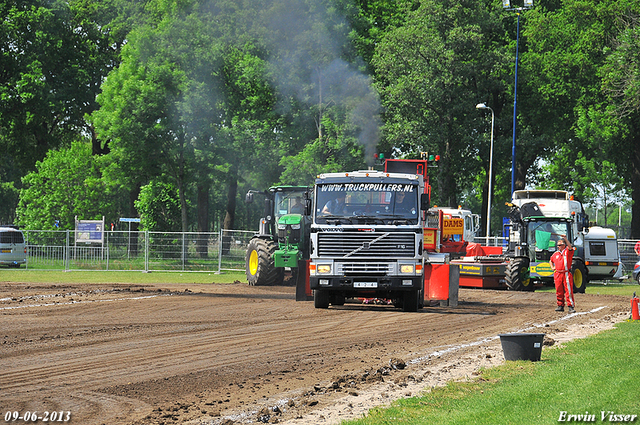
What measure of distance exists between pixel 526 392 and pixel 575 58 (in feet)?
138

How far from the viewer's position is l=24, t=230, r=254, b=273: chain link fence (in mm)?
35062

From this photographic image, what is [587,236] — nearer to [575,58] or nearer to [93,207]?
[575,58]

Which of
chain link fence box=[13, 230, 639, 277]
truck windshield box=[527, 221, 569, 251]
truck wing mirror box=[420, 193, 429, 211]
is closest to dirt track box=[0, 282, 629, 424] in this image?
truck wing mirror box=[420, 193, 429, 211]

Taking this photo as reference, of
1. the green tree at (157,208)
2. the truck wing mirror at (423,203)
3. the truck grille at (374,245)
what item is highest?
the green tree at (157,208)

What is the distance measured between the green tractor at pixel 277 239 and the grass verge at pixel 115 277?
193 inches

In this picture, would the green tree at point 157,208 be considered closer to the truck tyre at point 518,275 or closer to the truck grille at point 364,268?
→ the truck tyre at point 518,275

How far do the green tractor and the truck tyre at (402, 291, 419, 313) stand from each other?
5.20 metres

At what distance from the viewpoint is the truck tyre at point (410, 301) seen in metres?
18.4

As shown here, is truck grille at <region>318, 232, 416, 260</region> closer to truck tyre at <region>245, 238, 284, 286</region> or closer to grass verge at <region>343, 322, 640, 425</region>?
grass verge at <region>343, 322, 640, 425</region>

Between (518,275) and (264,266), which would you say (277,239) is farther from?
(518,275)

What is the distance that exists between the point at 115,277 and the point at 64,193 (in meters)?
23.2

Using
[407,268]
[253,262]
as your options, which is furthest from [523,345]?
[253,262]

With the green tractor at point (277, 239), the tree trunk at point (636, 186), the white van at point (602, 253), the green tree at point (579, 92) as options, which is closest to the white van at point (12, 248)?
the green tractor at point (277, 239)

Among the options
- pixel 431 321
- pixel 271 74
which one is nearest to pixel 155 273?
pixel 271 74
